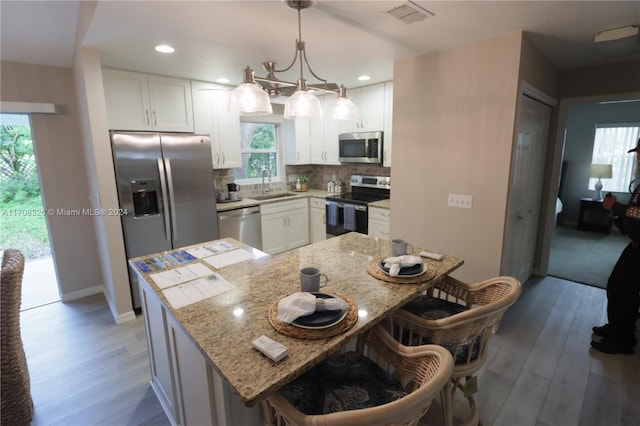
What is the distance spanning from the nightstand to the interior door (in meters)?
2.99

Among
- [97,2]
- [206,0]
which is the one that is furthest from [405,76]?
[97,2]

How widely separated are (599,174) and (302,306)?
21.9 feet

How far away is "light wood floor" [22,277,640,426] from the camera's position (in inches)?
73.8

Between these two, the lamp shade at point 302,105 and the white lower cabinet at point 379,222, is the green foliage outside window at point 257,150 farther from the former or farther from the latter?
the lamp shade at point 302,105

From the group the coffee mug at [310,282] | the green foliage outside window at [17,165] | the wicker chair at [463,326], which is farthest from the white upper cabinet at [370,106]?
the green foliage outside window at [17,165]

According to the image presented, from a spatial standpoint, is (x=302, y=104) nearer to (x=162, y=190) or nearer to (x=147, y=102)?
(x=162, y=190)

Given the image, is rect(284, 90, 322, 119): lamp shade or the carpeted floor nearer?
rect(284, 90, 322, 119): lamp shade

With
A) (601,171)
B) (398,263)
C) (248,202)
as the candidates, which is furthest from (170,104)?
(601,171)

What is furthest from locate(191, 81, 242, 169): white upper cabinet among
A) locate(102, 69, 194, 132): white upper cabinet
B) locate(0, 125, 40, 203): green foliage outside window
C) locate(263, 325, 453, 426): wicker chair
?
locate(263, 325, 453, 426): wicker chair

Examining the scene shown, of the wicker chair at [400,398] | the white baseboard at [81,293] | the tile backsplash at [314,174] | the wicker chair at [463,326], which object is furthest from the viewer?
the tile backsplash at [314,174]

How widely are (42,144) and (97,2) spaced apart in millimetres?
2119

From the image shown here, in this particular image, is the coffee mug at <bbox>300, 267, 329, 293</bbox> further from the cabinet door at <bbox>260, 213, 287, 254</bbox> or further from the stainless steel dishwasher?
the cabinet door at <bbox>260, 213, 287, 254</bbox>

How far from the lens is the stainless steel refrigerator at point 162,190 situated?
2.88 m

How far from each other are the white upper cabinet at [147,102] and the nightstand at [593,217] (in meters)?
6.71
